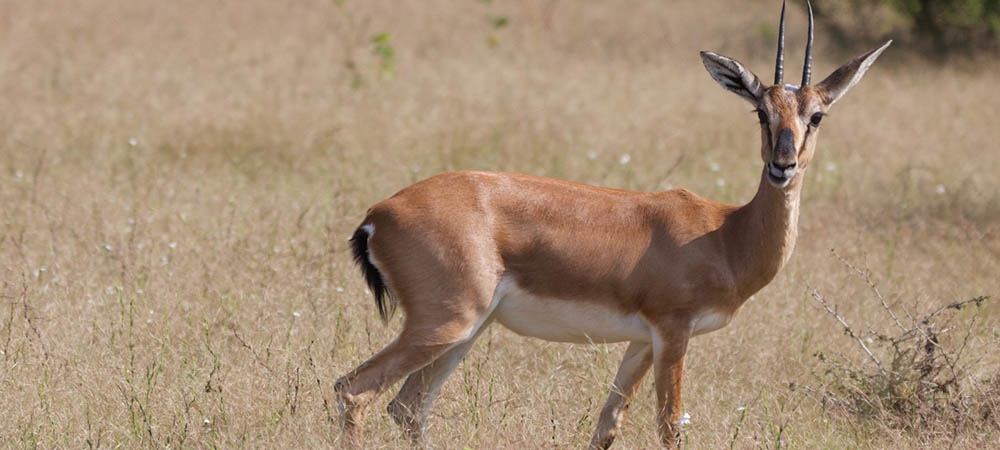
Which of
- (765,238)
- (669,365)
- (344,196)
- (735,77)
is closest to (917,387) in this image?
(765,238)

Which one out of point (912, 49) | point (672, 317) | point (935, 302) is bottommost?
point (912, 49)

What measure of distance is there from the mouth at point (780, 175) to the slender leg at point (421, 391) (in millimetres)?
1276

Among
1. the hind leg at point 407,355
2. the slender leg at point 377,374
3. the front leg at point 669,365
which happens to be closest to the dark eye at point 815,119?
the front leg at point 669,365

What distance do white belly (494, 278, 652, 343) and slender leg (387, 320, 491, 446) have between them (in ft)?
0.66

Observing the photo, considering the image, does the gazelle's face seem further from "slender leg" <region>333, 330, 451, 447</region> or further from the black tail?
the black tail

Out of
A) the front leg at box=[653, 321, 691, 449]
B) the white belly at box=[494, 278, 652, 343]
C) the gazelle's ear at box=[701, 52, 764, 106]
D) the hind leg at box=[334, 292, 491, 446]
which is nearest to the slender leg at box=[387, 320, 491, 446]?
the white belly at box=[494, 278, 652, 343]

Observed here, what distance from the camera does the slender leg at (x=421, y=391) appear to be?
475cm

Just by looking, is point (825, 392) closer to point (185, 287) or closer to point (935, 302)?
point (935, 302)

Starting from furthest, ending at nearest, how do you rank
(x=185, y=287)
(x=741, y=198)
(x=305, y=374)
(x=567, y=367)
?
(x=741, y=198), (x=185, y=287), (x=567, y=367), (x=305, y=374)

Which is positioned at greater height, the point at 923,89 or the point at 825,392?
the point at 825,392

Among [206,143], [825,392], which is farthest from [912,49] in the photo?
[825,392]

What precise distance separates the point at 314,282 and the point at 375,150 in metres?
3.58

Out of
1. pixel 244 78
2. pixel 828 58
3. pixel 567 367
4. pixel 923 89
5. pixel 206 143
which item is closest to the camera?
pixel 567 367

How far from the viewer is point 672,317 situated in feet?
14.8
